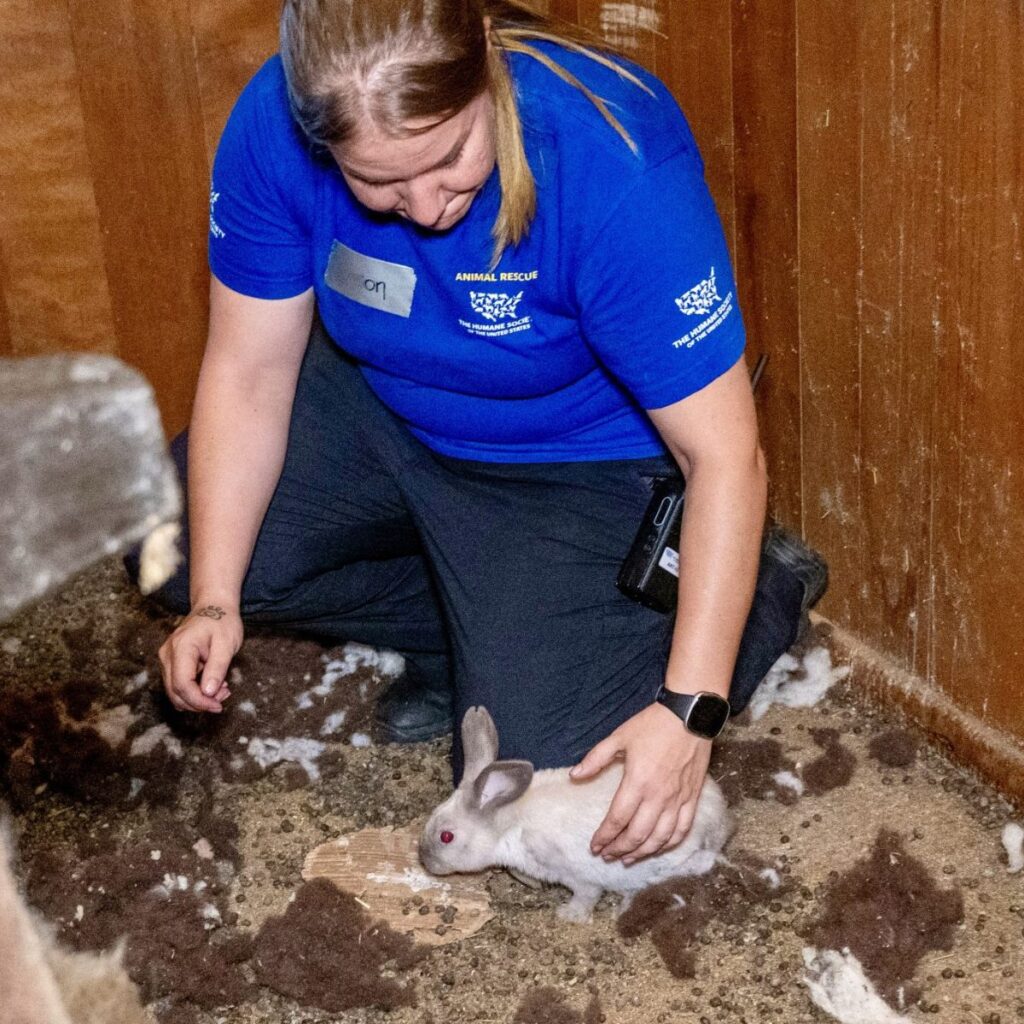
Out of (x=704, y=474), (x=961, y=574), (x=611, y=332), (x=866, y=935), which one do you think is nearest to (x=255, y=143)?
(x=611, y=332)

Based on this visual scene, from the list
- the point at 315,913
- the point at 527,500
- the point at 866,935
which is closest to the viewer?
the point at 866,935

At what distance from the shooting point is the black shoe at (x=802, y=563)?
2189 millimetres

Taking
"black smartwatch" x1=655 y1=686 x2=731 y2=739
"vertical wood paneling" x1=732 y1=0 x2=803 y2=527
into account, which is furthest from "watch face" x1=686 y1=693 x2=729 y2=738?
"vertical wood paneling" x1=732 y1=0 x2=803 y2=527

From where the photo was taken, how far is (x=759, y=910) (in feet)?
5.98

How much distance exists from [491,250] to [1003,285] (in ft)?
1.96

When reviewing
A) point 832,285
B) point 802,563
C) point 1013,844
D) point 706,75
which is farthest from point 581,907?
point 706,75

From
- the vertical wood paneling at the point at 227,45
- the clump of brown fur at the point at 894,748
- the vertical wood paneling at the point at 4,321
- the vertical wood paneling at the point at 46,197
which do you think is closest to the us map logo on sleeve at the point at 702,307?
the clump of brown fur at the point at 894,748

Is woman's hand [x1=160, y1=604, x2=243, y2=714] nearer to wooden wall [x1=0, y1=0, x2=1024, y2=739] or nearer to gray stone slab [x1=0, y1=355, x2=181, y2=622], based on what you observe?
gray stone slab [x1=0, y1=355, x2=181, y2=622]

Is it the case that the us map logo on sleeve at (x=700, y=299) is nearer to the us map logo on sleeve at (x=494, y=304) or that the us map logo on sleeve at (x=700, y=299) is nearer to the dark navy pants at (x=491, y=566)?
the us map logo on sleeve at (x=494, y=304)

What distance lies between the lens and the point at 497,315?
5.63 feet

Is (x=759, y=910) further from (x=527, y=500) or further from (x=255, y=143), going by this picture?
(x=255, y=143)

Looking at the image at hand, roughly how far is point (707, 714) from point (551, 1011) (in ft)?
1.29

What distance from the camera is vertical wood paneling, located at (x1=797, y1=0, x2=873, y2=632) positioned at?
6.14 ft

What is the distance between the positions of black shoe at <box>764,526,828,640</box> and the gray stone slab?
1.03 m
